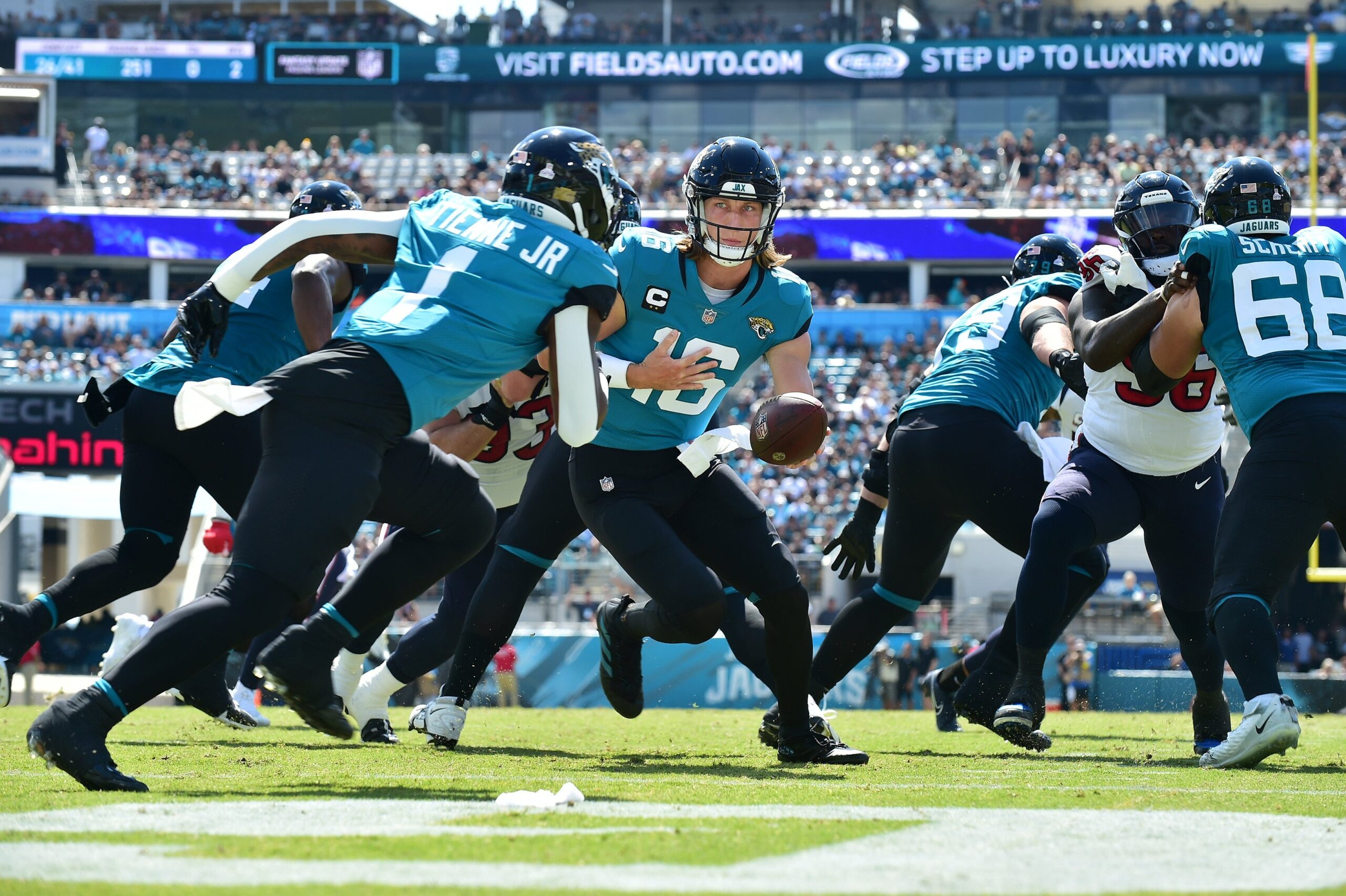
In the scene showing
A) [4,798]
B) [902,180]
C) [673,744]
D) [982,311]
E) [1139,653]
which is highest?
[902,180]

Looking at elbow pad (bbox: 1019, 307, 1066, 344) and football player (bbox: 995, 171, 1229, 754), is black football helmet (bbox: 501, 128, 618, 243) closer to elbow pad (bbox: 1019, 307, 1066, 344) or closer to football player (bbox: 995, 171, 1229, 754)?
football player (bbox: 995, 171, 1229, 754)

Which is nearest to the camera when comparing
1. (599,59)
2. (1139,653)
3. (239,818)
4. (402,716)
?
(239,818)

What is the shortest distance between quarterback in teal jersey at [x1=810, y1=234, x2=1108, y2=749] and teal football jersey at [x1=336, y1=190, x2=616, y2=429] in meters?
2.12

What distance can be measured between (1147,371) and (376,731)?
345 cm

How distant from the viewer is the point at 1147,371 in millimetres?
5512

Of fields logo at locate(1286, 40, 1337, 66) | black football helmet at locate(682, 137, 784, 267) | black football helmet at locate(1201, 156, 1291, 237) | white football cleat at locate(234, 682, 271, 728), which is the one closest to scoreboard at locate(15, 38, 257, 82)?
fields logo at locate(1286, 40, 1337, 66)

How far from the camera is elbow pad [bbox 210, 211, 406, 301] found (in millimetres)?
4555

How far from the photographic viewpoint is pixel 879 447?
7074mm

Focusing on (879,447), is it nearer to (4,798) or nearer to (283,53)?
(4,798)

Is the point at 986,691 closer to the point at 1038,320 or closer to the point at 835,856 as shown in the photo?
the point at 1038,320

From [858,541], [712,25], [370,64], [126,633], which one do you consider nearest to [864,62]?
[712,25]

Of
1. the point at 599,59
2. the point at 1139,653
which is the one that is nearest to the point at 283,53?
the point at 599,59

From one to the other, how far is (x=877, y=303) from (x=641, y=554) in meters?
32.5

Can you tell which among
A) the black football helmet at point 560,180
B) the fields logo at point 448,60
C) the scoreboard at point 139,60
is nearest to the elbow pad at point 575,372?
the black football helmet at point 560,180
